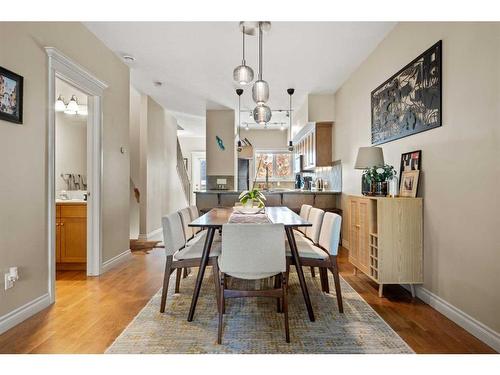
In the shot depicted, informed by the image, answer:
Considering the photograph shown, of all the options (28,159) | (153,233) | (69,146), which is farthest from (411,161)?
(153,233)

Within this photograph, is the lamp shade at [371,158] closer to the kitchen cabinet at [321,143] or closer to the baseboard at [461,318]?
the baseboard at [461,318]

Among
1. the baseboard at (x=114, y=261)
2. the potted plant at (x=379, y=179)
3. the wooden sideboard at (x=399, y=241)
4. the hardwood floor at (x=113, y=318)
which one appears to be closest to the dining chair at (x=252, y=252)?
the hardwood floor at (x=113, y=318)

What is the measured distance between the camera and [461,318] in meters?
2.27

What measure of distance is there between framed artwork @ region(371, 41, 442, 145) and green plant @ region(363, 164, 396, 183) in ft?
1.14

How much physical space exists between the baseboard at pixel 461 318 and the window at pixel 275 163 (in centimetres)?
660

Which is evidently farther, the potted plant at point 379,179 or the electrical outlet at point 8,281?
the potted plant at point 379,179

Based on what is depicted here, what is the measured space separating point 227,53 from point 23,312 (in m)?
3.46

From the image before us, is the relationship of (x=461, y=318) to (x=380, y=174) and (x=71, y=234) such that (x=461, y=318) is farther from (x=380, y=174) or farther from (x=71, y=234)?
(x=71, y=234)

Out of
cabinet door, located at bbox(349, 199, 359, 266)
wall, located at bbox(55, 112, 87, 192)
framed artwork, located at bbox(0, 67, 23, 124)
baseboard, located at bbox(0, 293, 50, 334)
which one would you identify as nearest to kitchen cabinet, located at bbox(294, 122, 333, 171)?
cabinet door, located at bbox(349, 199, 359, 266)

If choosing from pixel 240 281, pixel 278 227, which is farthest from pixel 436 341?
pixel 240 281

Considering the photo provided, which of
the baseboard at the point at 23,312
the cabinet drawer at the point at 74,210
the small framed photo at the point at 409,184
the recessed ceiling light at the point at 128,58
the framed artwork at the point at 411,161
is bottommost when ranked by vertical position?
the baseboard at the point at 23,312

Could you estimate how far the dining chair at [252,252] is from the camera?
2.11m

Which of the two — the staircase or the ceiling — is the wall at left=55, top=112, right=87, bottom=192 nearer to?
the ceiling

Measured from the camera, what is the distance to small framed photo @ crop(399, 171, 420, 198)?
2852 mm
